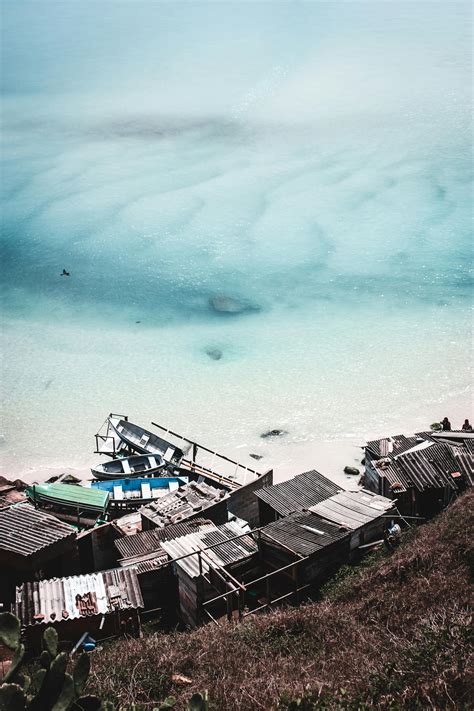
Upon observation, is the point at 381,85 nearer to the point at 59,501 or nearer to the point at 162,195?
the point at 162,195

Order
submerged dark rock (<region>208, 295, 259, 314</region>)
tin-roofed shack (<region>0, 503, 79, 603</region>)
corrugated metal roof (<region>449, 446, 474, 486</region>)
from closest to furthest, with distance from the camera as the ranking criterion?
tin-roofed shack (<region>0, 503, 79, 603</region>), corrugated metal roof (<region>449, 446, 474, 486</region>), submerged dark rock (<region>208, 295, 259, 314</region>)

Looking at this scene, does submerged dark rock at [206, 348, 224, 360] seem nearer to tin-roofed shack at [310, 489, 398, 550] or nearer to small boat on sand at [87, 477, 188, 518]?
small boat on sand at [87, 477, 188, 518]

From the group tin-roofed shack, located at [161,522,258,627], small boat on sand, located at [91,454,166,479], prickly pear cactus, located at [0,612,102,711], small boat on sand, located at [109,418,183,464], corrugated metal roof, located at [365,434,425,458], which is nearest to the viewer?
prickly pear cactus, located at [0,612,102,711]

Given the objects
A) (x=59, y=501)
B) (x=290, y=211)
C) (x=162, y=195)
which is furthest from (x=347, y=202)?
(x=59, y=501)

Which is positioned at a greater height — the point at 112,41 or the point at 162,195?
the point at 112,41

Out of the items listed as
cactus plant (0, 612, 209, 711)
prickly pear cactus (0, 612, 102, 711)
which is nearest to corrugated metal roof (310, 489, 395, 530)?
cactus plant (0, 612, 209, 711)

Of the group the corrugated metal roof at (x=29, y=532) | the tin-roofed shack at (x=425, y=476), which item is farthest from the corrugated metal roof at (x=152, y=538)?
the tin-roofed shack at (x=425, y=476)
